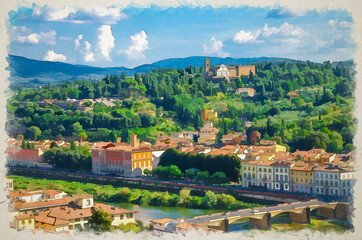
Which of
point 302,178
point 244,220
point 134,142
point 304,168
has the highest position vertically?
point 134,142

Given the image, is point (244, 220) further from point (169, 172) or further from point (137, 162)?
point (137, 162)

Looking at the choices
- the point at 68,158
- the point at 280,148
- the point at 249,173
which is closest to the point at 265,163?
the point at 249,173

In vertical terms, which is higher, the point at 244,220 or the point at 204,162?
the point at 204,162

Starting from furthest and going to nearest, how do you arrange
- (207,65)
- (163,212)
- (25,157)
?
(207,65)
(25,157)
(163,212)

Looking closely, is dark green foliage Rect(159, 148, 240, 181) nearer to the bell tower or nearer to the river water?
the river water

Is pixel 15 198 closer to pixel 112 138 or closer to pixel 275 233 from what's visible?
pixel 275 233

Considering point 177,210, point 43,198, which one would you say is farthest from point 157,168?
point 43,198

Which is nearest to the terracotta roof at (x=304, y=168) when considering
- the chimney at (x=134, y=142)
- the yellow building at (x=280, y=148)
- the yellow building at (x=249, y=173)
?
the yellow building at (x=249, y=173)
